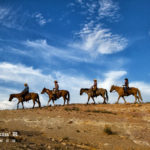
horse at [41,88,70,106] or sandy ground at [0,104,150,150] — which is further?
horse at [41,88,70,106]

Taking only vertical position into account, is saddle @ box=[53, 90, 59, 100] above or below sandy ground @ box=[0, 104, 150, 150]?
above

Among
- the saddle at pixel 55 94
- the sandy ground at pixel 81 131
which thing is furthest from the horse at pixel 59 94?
the sandy ground at pixel 81 131

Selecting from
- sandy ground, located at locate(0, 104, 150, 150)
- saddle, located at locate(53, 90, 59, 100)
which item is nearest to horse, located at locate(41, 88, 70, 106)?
saddle, located at locate(53, 90, 59, 100)

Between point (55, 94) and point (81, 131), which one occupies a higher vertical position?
point (55, 94)

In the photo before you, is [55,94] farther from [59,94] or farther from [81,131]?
[81,131]

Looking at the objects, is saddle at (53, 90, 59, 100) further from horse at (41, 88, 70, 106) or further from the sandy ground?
the sandy ground

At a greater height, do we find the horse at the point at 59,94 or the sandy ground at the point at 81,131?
the horse at the point at 59,94

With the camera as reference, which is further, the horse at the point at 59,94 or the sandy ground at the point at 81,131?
the horse at the point at 59,94

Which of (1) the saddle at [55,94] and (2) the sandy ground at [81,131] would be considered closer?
(2) the sandy ground at [81,131]

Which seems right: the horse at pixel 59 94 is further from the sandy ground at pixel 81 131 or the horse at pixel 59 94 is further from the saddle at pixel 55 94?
the sandy ground at pixel 81 131

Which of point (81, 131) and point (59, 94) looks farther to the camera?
point (59, 94)

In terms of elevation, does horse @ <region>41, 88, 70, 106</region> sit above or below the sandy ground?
above

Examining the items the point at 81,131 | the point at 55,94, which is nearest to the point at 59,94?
the point at 55,94

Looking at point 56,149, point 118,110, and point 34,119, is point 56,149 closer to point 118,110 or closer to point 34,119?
point 34,119
